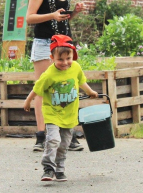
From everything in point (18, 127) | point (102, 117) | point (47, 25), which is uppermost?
point (47, 25)

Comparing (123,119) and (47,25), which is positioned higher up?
(47,25)

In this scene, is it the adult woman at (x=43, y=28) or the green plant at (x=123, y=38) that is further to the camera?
the green plant at (x=123, y=38)

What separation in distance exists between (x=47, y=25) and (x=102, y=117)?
1606 mm

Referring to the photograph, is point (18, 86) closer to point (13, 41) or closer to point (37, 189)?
point (37, 189)

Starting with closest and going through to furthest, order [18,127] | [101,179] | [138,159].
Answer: [101,179], [138,159], [18,127]

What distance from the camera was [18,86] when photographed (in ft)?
28.9

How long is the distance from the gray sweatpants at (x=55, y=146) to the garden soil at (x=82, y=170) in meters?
0.17

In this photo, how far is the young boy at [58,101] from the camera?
19.6ft

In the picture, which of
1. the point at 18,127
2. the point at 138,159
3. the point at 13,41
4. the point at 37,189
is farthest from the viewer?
the point at 13,41

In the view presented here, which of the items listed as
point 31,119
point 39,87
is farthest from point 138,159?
point 31,119

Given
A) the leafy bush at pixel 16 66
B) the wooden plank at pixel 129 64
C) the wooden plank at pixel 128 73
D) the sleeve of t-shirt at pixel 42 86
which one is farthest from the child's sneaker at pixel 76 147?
the wooden plank at pixel 129 64

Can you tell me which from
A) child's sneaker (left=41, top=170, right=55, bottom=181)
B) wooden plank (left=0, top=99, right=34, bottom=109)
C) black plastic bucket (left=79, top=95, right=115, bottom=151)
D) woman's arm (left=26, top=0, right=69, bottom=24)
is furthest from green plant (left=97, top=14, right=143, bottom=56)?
child's sneaker (left=41, top=170, right=55, bottom=181)

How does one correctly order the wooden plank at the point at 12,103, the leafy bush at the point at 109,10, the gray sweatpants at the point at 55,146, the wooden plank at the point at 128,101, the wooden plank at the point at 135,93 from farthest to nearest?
1. the leafy bush at the point at 109,10
2. the wooden plank at the point at 135,93
3. the wooden plank at the point at 12,103
4. the wooden plank at the point at 128,101
5. the gray sweatpants at the point at 55,146

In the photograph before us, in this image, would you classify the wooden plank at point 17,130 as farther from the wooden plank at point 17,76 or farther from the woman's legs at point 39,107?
the woman's legs at point 39,107
